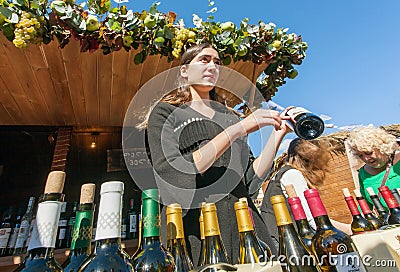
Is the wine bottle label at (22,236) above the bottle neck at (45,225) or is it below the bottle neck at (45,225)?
Answer: above

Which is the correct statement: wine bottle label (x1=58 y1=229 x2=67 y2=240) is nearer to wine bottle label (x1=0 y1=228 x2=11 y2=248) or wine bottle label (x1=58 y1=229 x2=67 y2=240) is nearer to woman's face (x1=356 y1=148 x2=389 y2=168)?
wine bottle label (x1=0 y1=228 x2=11 y2=248)

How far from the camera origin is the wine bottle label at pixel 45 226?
0.33 metres

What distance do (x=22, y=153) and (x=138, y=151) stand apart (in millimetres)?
1441

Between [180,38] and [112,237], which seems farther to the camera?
[180,38]

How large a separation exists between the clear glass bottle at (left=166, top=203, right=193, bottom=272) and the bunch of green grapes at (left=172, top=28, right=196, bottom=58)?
0.92 metres

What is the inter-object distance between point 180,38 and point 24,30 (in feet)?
2.14

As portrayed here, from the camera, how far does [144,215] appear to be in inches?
16.3

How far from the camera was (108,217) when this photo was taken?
0.34m

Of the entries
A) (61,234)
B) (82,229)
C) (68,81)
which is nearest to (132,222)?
(61,234)

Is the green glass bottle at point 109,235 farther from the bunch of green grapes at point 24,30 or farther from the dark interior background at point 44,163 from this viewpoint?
the dark interior background at point 44,163

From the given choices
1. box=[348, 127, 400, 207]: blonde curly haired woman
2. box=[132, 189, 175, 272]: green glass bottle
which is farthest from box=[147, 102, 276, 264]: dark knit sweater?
box=[348, 127, 400, 207]: blonde curly haired woman

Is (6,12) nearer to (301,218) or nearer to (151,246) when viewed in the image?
(151,246)

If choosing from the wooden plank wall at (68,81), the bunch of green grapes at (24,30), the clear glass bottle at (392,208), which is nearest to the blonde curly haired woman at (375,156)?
the clear glass bottle at (392,208)

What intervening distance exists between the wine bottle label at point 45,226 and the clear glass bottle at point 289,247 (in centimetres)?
35
